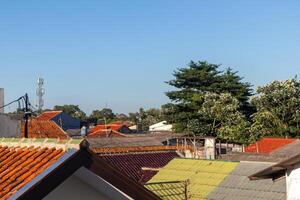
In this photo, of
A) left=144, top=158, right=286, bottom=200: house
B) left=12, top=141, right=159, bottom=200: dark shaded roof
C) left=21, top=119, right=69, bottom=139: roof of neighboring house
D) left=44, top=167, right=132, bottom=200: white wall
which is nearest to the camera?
left=12, top=141, right=159, bottom=200: dark shaded roof

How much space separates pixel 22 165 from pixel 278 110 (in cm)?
2904

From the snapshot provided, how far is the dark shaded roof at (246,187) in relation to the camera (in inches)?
406

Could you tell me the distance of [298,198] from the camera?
6.72 meters

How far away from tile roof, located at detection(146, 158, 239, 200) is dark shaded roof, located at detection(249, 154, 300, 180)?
3.99 meters

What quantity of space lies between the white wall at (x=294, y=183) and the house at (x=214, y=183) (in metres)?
3.25

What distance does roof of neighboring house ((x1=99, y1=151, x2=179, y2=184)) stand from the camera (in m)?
17.0

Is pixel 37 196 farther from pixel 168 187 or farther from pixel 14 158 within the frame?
pixel 168 187

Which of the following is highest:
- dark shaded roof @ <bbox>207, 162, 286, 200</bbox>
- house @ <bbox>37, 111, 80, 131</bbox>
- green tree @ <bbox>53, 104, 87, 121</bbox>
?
green tree @ <bbox>53, 104, 87, 121</bbox>

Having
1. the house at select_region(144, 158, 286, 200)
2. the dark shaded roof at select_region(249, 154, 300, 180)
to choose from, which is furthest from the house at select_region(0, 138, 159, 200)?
the house at select_region(144, 158, 286, 200)

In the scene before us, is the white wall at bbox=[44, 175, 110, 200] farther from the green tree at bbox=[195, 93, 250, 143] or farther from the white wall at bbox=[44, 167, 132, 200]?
the green tree at bbox=[195, 93, 250, 143]

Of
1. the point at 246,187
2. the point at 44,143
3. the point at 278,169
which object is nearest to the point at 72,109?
the point at 246,187

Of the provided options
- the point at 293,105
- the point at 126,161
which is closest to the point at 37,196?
the point at 126,161

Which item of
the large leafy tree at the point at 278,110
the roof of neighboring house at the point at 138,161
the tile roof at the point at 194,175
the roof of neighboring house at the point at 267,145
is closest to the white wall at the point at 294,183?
the tile roof at the point at 194,175

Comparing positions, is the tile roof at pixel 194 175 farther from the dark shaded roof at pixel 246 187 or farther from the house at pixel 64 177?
the house at pixel 64 177
